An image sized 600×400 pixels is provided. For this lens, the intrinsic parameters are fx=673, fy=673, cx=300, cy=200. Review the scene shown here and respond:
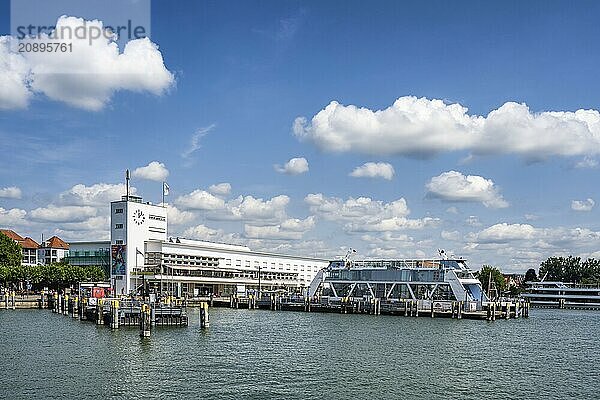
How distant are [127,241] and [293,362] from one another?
9429 cm

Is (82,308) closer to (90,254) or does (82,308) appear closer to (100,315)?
(100,315)

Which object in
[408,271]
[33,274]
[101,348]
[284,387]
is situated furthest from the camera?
[33,274]

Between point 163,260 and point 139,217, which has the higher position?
point 139,217

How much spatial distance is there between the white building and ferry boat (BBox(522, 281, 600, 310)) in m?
63.0

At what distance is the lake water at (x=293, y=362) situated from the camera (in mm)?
37406

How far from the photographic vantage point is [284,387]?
38.4m

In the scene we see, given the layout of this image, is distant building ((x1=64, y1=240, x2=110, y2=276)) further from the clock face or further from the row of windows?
the row of windows

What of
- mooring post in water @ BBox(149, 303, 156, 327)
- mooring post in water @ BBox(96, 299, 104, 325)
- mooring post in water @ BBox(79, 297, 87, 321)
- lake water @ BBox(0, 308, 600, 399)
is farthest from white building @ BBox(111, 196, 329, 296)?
mooring post in water @ BBox(149, 303, 156, 327)

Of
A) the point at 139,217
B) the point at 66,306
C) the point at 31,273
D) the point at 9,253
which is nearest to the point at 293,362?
the point at 66,306

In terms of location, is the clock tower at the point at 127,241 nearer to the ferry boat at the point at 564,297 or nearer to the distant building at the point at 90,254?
the distant building at the point at 90,254

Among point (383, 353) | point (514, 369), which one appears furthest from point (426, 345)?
point (514, 369)

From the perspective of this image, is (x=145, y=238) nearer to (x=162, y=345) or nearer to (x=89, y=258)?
(x=89, y=258)

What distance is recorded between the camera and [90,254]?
160 metres

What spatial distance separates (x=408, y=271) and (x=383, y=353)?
52.3 metres
